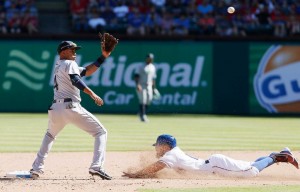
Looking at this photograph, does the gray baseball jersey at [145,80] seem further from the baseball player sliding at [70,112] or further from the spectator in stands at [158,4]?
the baseball player sliding at [70,112]

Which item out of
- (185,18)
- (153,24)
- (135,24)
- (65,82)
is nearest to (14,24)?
(135,24)

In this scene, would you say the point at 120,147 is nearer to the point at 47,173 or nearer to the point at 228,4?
the point at 47,173

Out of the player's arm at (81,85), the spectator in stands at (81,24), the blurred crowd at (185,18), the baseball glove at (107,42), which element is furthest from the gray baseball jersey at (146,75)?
the player's arm at (81,85)

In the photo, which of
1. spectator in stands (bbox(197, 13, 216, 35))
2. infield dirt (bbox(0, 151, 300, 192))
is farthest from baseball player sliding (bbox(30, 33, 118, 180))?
spectator in stands (bbox(197, 13, 216, 35))

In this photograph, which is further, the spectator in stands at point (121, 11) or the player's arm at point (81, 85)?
the spectator in stands at point (121, 11)

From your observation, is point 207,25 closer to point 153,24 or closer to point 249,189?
point 153,24

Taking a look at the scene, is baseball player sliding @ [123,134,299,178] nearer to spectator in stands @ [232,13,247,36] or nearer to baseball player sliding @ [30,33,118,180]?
baseball player sliding @ [30,33,118,180]
